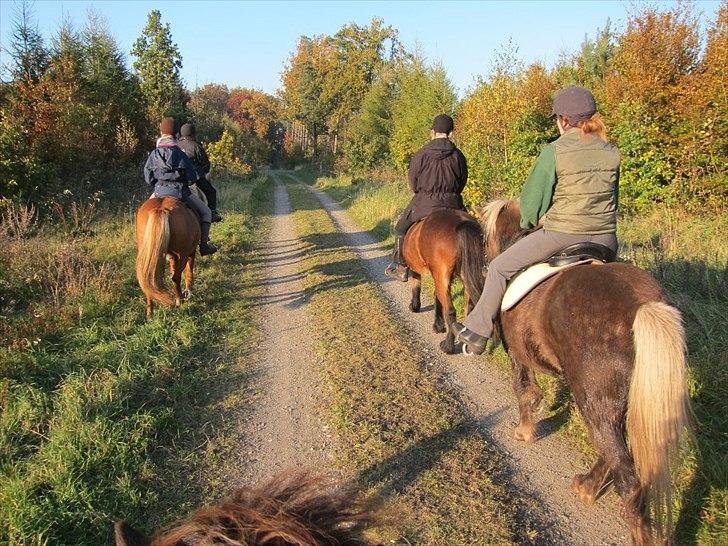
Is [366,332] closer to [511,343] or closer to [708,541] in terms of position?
[511,343]

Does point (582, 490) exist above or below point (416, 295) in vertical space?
below

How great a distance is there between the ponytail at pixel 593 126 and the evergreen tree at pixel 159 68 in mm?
21484

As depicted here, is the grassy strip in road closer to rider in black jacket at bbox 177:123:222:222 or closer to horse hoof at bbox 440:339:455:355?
horse hoof at bbox 440:339:455:355

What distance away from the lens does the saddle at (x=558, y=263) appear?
144 inches

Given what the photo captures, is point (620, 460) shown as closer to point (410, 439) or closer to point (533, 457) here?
point (533, 457)

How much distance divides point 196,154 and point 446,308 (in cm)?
581

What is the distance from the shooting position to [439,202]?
23.5 ft

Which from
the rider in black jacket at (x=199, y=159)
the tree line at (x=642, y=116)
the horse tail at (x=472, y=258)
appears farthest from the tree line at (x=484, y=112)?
the horse tail at (x=472, y=258)

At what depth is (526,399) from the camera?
437 cm

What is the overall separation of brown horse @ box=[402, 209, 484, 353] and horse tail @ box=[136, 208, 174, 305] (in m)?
3.29

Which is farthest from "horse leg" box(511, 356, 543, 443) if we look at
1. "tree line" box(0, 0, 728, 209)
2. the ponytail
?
"tree line" box(0, 0, 728, 209)

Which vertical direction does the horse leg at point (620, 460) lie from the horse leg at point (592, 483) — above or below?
above

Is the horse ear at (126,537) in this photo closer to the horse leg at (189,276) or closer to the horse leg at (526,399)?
the horse leg at (526,399)

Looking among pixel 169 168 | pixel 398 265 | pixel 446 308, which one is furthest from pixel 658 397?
pixel 169 168
